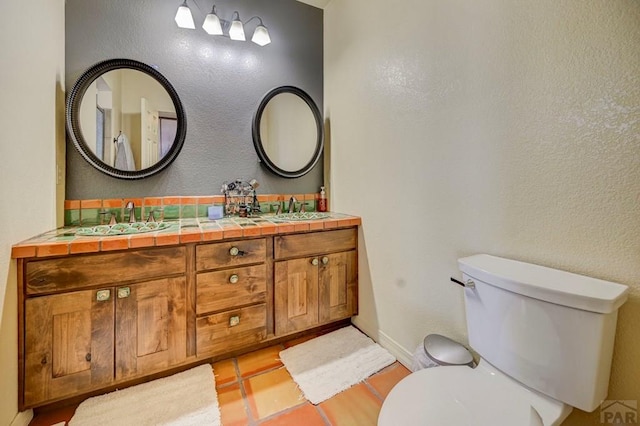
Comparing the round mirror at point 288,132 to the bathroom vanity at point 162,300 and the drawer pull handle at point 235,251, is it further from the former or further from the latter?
the drawer pull handle at point 235,251

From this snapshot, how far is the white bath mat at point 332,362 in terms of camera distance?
1.46 metres

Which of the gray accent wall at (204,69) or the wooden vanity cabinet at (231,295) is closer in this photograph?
the wooden vanity cabinet at (231,295)

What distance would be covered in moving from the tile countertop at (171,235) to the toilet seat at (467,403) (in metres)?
1.06

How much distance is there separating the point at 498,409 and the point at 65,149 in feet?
7.86

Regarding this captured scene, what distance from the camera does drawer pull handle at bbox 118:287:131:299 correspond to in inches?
51.7

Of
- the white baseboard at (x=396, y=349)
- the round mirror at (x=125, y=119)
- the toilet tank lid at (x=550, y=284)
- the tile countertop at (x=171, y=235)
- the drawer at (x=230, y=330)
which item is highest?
the round mirror at (x=125, y=119)

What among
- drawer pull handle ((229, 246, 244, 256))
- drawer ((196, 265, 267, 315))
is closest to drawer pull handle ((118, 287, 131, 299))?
drawer ((196, 265, 267, 315))

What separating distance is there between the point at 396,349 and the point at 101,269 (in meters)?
1.67

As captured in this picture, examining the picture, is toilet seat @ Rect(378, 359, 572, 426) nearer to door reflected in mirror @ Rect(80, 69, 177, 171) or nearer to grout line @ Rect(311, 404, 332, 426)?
grout line @ Rect(311, 404, 332, 426)

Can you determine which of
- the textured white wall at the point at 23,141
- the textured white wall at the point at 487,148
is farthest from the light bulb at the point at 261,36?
the textured white wall at the point at 23,141

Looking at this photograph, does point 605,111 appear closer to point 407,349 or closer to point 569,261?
point 569,261

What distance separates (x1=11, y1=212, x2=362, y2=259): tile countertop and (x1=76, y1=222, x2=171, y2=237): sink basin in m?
0.05

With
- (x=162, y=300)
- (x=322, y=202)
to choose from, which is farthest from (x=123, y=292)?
(x=322, y=202)

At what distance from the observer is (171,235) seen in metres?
1.39
